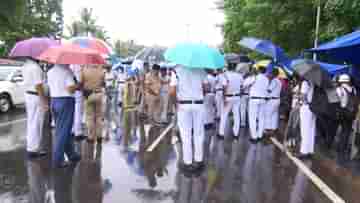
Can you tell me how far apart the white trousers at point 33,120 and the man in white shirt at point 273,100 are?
17.8ft

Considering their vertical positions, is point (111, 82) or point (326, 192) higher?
point (111, 82)

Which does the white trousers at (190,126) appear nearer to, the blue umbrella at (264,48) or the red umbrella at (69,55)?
the red umbrella at (69,55)

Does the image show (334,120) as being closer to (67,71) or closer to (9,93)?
(67,71)

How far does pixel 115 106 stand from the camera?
1598cm

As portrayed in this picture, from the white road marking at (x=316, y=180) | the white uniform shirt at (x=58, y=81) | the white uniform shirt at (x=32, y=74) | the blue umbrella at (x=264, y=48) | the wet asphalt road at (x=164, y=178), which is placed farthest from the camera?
the blue umbrella at (x=264, y=48)

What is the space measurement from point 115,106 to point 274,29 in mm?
8441

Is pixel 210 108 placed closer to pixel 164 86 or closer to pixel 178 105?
pixel 164 86

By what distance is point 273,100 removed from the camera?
32.2 feet

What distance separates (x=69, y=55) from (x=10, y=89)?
8.61 meters

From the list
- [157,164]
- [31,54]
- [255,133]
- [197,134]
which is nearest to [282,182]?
[197,134]

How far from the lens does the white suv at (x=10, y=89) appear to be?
1348 centimetres

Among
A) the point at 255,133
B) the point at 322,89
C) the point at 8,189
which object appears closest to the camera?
the point at 8,189

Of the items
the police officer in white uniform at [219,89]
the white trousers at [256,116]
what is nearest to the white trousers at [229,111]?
the police officer in white uniform at [219,89]

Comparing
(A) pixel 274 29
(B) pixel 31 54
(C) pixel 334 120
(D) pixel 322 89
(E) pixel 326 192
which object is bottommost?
(E) pixel 326 192
